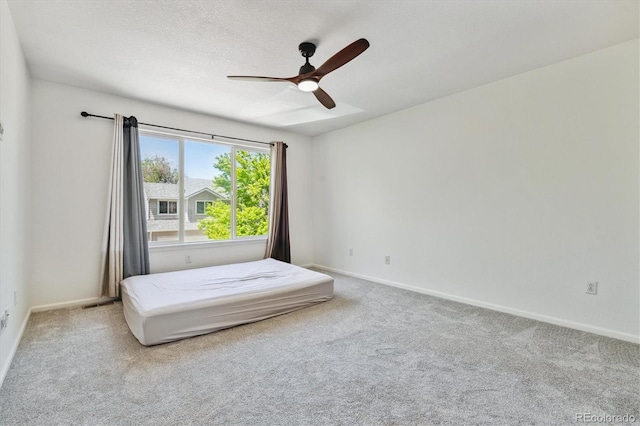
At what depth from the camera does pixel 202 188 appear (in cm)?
441

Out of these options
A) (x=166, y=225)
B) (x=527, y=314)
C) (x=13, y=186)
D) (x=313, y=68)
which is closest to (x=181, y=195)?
(x=166, y=225)

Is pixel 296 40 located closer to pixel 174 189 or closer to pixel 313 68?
pixel 313 68

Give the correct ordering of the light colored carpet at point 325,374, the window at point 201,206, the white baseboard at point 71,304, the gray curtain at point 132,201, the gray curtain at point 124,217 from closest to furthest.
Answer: the light colored carpet at point 325,374 < the white baseboard at point 71,304 < the gray curtain at point 124,217 < the gray curtain at point 132,201 < the window at point 201,206

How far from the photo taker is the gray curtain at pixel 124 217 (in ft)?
11.3

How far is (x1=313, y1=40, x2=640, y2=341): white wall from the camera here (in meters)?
2.49

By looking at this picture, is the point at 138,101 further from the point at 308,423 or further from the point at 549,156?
the point at 549,156

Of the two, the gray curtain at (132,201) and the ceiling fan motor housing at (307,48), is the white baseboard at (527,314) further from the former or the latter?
the gray curtain at (132,201)

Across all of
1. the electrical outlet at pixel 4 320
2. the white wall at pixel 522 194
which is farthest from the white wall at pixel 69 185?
the white wall at pixel 522 194

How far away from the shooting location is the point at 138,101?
3.75m

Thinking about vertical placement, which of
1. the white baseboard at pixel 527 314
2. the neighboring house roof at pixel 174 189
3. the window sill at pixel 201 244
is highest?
the neighboring house roof at pixel 174 189

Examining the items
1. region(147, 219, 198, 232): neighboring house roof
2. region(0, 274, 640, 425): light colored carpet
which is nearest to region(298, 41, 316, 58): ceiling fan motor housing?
region(0, 274, 640, 425): light colored carpet

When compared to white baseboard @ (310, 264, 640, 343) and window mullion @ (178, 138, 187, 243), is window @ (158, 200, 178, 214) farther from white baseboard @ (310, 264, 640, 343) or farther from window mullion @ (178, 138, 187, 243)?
white baseboard @ (310, 264, 640, 343)

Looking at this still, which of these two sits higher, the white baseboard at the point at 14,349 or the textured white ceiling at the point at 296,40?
the textured white ceiling at the point at 296,40

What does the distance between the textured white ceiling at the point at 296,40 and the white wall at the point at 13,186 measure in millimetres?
285
